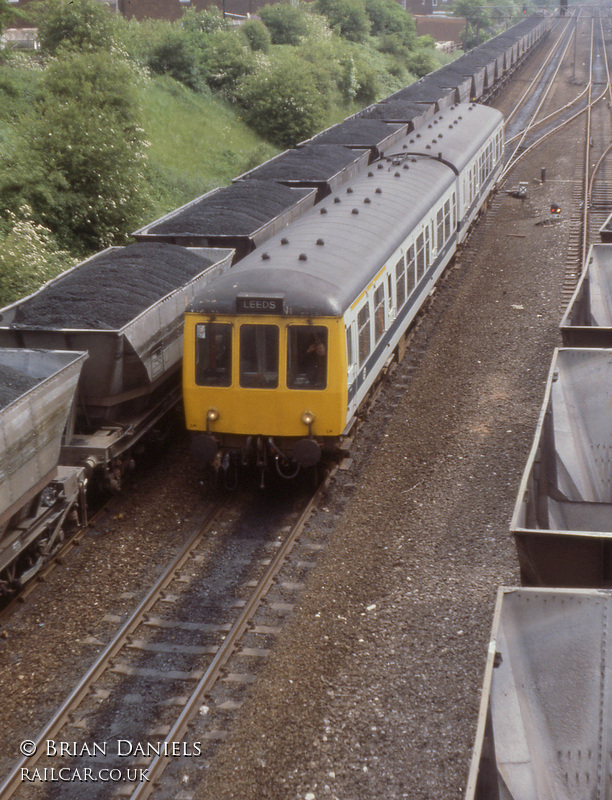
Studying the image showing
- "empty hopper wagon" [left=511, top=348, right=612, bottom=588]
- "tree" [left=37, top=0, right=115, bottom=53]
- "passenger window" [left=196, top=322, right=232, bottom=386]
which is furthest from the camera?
"tree" [left=37, top=0, right=115, bottom=53]

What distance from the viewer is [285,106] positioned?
110 feet

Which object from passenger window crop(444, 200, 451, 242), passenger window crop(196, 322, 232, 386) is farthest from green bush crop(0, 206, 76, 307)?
passenger window crop(444, 200, 451, 242)

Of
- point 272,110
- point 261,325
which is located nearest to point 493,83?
point 272,110

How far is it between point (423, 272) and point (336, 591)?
7.47 m

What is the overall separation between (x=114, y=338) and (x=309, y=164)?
398 inches

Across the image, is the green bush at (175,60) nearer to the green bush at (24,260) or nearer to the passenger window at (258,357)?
the green bush at (24,260)

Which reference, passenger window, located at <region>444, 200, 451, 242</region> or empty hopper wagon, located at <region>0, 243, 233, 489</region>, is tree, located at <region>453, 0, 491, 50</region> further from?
empty hopper wagon, located at <region>0, 243, 233, 489</region>

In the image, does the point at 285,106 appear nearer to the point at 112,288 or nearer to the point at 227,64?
the point at 227,64

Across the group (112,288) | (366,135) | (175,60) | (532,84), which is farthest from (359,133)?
(532,84)

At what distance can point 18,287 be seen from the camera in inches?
582

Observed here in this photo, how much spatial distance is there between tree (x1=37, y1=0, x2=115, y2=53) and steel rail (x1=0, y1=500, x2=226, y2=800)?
21030mm

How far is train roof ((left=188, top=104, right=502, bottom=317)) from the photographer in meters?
10.1

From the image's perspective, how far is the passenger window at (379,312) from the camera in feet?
38.5

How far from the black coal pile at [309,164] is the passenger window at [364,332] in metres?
7.21
